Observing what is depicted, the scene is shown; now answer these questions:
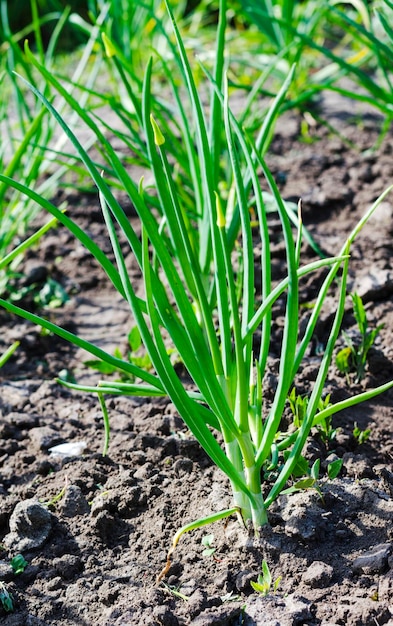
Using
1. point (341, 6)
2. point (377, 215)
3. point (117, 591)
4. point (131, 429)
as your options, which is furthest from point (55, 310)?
point (341, 6)

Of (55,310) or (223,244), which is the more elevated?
(223,244)

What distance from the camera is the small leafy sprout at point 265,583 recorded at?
1262mm

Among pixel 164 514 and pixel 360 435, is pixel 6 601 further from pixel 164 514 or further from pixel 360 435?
pixel 360 435

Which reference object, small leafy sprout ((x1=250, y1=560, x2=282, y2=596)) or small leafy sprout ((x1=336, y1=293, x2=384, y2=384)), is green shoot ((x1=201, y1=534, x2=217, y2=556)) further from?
small leafy sprout ((x1=336, y1=293, x2=384, y2=384))

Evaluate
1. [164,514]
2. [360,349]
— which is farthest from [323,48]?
[164,514]

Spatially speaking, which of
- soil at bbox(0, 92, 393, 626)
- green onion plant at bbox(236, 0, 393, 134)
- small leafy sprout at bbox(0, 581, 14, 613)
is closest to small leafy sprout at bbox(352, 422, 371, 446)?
soil at bbox(0, 92, 393, 626)

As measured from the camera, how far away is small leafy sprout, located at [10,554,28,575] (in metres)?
1.39

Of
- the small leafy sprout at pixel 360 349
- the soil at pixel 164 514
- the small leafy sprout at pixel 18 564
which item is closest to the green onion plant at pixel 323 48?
the soil at pixel 164 514

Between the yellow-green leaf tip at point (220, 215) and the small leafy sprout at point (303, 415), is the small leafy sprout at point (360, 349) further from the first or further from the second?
the yellow-green leaf tip at point (220, 215)

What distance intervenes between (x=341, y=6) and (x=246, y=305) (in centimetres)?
297

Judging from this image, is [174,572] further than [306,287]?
No

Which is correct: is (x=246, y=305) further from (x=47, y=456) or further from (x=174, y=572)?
(x=47, y=456)

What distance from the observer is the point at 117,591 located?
4.32ft

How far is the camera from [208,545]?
139cm
